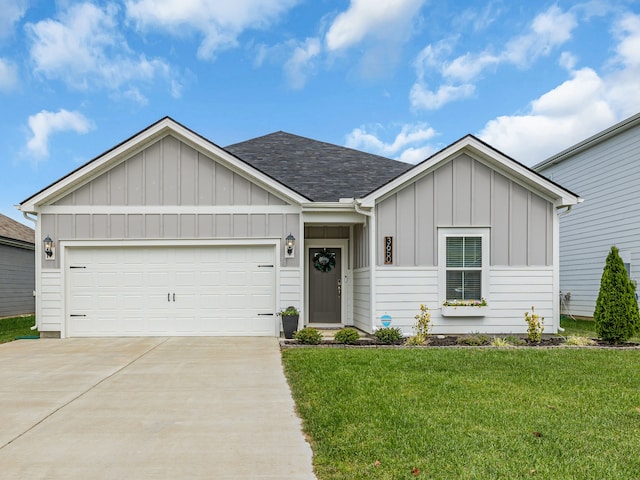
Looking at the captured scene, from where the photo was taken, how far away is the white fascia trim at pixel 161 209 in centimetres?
1083

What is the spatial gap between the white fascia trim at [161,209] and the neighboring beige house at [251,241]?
0.07 feet

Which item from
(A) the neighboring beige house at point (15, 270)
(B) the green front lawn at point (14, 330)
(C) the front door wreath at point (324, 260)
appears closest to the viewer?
(B) the green front lawn at point (14, 330)

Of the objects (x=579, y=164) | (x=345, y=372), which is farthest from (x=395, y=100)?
(x=345, y=372)

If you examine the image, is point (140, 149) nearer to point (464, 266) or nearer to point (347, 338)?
point (347, 338)

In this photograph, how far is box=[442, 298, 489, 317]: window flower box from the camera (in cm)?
1053

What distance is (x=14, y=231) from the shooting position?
20016 millimetres

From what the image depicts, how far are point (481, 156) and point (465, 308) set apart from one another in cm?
317

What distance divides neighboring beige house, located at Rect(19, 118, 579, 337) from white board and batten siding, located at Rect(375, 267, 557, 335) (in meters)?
0.02

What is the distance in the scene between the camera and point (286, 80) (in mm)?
18812

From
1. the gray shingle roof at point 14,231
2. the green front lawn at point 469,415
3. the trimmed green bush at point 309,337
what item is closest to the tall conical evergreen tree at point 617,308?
the green front lawn at point 469,415

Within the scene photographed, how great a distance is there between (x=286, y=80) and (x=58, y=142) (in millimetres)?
8007

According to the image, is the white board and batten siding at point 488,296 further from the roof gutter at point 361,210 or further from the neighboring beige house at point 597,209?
the neighboring beige house at point 597,209

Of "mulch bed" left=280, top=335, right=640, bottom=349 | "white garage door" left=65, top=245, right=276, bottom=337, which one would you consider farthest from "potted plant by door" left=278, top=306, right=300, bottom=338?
"white garage door" left=65, top=245, right=276, bottom=337

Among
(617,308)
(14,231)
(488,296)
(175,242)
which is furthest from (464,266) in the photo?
(14,231)
